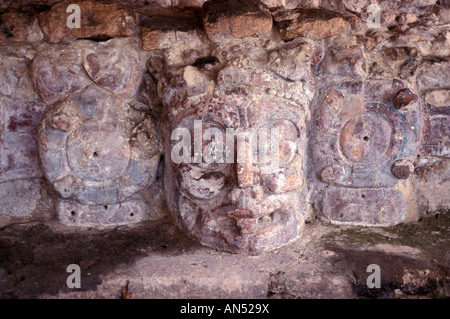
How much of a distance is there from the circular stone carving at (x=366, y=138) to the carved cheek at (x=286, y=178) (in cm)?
33

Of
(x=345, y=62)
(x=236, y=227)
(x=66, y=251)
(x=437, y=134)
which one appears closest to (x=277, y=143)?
(x=236, y=227)

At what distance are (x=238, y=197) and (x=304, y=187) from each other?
0.45 metres

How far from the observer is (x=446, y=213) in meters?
2.66

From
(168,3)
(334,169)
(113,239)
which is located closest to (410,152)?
(334,169)

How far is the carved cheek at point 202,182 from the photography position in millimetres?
2318

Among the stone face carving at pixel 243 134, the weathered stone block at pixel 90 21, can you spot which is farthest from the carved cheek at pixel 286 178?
the weathered stone block at pixel 90 21

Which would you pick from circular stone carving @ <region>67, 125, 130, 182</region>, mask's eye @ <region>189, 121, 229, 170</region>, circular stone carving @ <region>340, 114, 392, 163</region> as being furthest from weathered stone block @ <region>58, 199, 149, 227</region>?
circular stone carving @ <region>340, 114, 392, 163</region>

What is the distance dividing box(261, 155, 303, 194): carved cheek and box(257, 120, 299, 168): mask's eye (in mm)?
34

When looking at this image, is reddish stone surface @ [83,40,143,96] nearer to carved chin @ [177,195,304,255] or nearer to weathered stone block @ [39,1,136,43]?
weathered stone block @ [39,1,136,43]

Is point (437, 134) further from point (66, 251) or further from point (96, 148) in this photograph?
point (66, 251)

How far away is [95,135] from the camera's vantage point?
2508 mm

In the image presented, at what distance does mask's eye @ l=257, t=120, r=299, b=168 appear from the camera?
7.48ft

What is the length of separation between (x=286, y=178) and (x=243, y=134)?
32 centimetres
